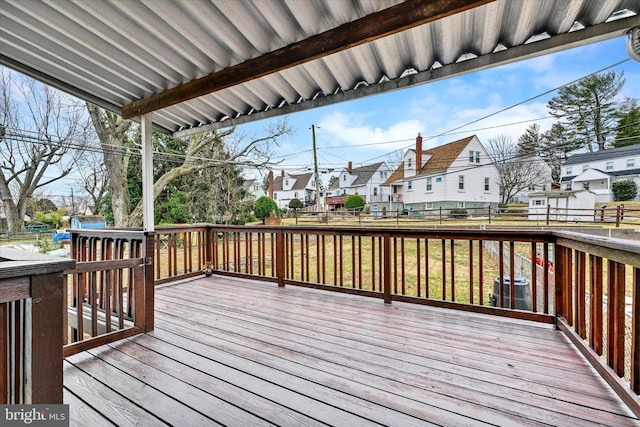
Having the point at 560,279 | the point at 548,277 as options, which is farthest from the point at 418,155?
the point at 560,279

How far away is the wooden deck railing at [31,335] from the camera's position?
1.02m

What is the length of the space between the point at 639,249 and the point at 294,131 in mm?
11665

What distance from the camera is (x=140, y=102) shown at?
282cm

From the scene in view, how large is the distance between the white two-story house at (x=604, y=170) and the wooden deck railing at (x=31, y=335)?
29.4ft

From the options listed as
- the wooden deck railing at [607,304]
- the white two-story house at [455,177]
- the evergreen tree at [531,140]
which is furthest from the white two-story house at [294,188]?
the wooden deck railing at [607,304]

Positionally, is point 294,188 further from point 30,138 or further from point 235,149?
point 30,138

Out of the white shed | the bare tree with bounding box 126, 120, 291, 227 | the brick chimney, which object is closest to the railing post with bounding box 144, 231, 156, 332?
the bare tree with bounding box 126, 120, 291, 227

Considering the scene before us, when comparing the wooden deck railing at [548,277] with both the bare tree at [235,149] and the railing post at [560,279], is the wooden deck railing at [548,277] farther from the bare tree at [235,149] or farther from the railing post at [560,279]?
the bare tree at [235,149]

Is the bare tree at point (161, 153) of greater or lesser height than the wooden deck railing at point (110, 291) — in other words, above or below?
above

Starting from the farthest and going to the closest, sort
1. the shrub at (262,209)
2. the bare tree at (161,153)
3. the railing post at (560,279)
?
the shrub at (262,209)
the bare tree at (161,153)
the railing post at (560,279)

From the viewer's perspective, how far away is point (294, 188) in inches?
1252

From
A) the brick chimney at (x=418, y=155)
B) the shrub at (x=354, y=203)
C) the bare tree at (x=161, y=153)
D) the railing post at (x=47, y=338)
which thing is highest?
the brick chimney at (x=418, y=155)

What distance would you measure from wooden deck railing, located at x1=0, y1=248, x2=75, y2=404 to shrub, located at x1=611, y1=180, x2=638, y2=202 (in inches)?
359
